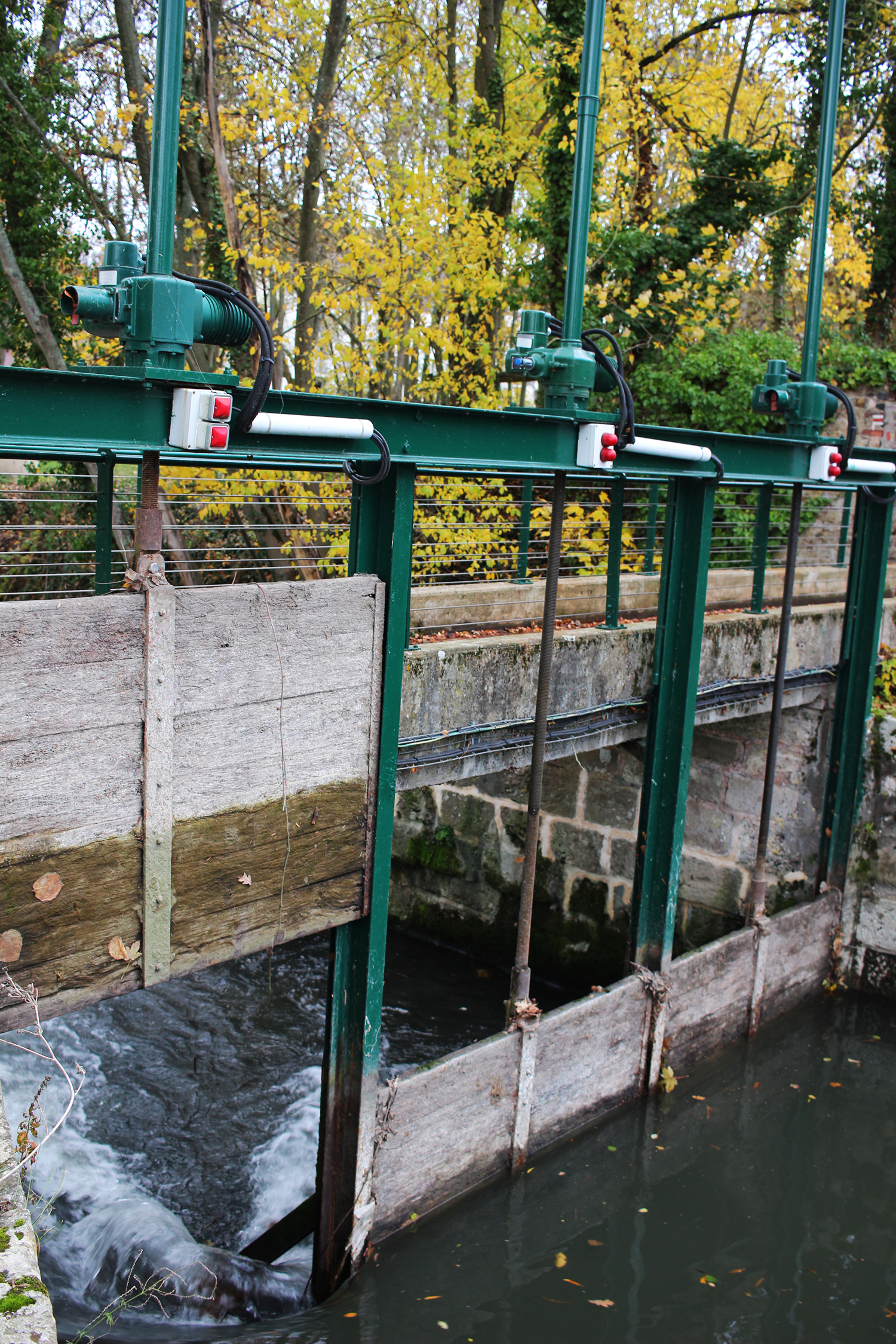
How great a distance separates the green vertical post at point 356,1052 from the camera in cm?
528

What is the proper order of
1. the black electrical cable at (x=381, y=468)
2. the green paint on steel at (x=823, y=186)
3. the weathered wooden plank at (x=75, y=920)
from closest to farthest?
1. the weathered wooden plank at (x=75, y=920)
2. the black electrical cable at (x=381, y=468)
3. the green paint on steel at (x=823, y=186)

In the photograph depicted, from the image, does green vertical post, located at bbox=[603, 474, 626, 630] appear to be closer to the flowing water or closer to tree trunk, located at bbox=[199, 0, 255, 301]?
the flowing water

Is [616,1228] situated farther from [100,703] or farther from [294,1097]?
[100,703]

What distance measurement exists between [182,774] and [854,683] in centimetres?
638

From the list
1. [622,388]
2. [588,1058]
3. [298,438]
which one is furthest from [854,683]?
[298,438]

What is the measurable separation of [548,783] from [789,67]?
12407 mm

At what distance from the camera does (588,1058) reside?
22.1 feet

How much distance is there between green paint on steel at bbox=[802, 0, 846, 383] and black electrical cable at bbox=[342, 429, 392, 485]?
419cm

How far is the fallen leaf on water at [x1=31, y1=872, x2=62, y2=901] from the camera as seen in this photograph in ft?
13.3

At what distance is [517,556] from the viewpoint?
7.41m

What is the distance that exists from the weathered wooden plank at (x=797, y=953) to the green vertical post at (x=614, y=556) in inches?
113

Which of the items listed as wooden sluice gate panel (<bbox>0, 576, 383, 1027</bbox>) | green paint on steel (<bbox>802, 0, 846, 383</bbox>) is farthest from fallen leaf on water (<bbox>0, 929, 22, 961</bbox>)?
green paint on steel (<bbox>802, 0, 846, 383</bbox>)

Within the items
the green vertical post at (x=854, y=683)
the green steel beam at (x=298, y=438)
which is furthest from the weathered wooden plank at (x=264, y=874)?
the green vertical post at (x=854, y=683)

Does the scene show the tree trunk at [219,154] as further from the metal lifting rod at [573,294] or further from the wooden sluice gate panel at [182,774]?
the wooden sluice gate panel at [182,774]
